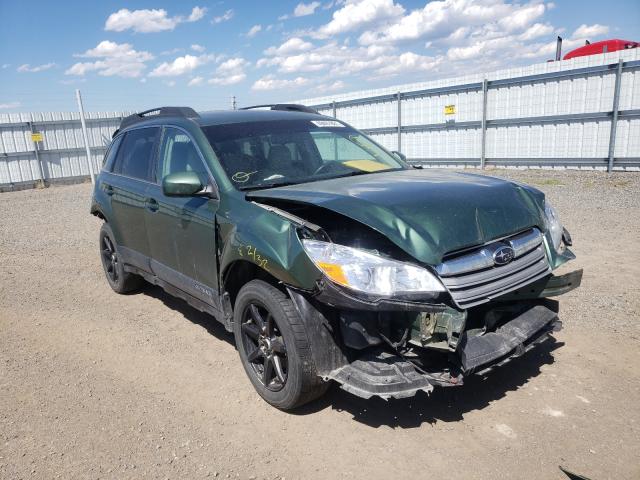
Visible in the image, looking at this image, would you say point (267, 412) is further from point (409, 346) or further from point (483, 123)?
point (483, 123)

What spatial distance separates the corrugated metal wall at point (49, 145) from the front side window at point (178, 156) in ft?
55.4

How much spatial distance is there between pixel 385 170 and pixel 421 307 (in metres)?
1.89

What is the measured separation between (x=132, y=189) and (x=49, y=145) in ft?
55.0

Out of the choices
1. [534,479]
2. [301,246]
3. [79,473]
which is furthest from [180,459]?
[534,479]

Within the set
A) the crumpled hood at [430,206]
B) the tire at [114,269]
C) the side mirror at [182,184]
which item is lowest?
the tire at [114,269]

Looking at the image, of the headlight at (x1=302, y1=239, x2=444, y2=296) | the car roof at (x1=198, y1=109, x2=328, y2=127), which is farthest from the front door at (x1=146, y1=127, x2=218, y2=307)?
the headlight at (x1=302, y1=239, x2=444, y2=296)

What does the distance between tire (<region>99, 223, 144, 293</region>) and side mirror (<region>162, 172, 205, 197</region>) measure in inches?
93.6

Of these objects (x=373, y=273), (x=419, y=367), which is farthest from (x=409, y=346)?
(x=373, y=273)

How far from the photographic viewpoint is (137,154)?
16.4 feet

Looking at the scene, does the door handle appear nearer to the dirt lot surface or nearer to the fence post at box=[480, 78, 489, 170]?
the dirt lot surface

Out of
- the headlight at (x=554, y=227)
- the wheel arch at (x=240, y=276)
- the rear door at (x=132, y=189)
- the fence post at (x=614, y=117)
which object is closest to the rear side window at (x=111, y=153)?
the rear door at (x=132, y=189)

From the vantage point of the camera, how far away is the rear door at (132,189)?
185 inches

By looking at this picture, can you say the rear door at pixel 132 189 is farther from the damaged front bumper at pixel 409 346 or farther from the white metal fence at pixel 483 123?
the white metal fence at pixel 483 123

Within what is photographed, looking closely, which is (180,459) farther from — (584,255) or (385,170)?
(584,255)
